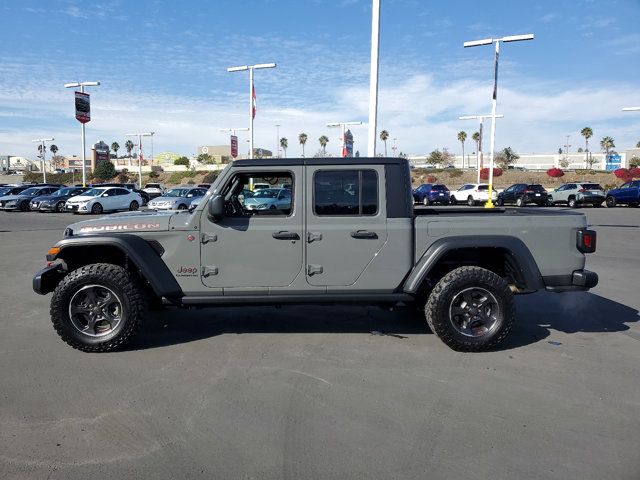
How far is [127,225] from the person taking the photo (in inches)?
192

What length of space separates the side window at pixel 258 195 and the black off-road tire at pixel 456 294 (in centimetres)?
168

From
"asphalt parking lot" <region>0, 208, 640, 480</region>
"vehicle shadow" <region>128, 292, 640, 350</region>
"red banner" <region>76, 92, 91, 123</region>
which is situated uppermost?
"red banner" <region>76, 92, 91, 123</region>

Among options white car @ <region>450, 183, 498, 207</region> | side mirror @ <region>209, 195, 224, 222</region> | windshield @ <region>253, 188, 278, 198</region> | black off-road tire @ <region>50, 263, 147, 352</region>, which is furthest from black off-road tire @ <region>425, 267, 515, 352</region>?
white car @ <region>450, 183, 498, 207</region>

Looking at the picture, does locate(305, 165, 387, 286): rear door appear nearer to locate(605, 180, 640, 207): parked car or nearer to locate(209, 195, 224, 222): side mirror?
locate(209, 195, 224, 222): side mirror

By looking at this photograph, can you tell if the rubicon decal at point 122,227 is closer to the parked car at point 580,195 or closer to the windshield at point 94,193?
the windshield at point 94,193

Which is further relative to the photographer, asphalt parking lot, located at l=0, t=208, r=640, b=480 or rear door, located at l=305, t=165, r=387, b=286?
rear door, located at l=305, t=165, r=387, b=286

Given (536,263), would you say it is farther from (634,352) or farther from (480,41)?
(480,41)

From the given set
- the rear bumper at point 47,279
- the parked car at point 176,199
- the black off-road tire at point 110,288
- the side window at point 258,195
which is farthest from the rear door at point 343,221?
the parked car at point 176,199

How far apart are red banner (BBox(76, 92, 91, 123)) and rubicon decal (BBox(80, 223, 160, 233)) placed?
30909 millimetres

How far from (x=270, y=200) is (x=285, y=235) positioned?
475mm

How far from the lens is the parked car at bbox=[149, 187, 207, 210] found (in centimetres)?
2344

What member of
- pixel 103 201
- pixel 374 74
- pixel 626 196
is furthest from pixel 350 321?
pixel 626 196

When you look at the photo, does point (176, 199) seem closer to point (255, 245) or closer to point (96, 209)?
point (96, 209)

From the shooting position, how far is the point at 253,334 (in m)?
5.43
